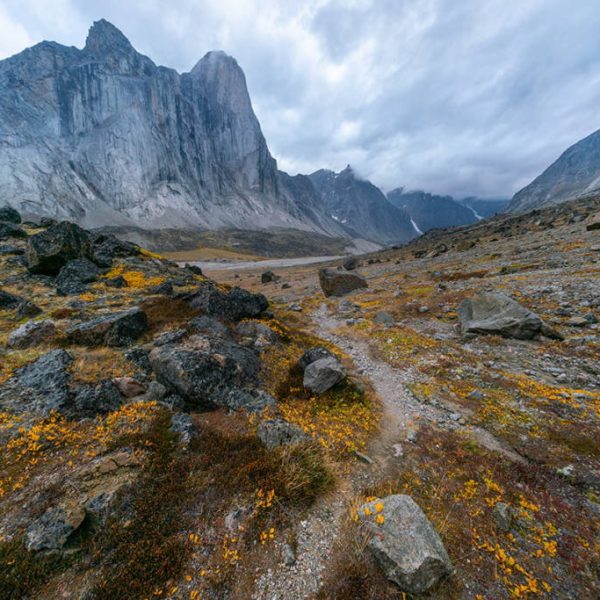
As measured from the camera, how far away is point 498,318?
16.5 metres

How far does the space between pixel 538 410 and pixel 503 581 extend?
669 centimetres

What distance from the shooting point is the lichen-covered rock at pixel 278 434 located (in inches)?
302

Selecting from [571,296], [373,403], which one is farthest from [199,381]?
[571,296]

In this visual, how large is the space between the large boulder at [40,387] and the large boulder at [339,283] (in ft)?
105

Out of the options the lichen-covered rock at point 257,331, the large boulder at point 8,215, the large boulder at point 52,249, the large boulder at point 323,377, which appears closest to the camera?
the large boulder at point 323,377

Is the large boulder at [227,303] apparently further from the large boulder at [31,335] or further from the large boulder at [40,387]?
the large boulder at [40,387]

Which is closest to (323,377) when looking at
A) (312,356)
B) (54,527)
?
(312,356)

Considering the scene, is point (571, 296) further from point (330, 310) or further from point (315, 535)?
point (315, 535)

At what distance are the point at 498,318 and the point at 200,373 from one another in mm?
16848

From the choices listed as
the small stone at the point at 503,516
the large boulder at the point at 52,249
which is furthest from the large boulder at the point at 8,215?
the small stone at the point at 503,516

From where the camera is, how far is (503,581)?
201 inches

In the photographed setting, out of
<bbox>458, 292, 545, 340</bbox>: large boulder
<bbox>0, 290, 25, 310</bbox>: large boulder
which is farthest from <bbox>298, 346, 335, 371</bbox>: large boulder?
<bbox>0, 290, 25, 310</bbox>: large boulder

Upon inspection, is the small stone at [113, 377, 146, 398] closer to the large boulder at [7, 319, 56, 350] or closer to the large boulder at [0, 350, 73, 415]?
the large boulder at [0, 350, 73, 415]

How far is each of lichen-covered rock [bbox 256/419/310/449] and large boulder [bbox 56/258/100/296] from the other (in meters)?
17.8
